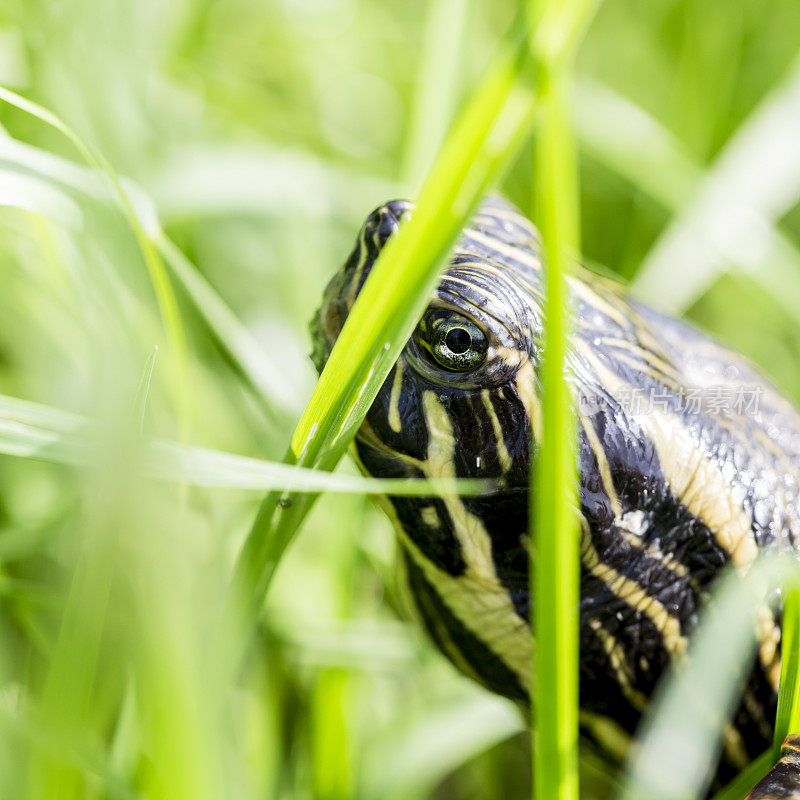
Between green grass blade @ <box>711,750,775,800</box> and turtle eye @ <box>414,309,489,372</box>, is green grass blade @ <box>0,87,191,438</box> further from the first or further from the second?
green grass blade @ <box>711,750,775,800</box>

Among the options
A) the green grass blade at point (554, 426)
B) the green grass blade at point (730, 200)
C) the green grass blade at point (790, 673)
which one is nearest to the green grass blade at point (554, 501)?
the green grass blade at point (554, 426)

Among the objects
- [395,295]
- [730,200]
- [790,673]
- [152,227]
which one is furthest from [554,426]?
[730,200]

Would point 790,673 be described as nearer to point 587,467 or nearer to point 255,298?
point 587,467

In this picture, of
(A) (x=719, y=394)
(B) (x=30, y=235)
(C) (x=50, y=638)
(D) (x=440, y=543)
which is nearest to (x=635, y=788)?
(D) (x=440, y=543)

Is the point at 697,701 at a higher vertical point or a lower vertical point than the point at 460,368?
lower

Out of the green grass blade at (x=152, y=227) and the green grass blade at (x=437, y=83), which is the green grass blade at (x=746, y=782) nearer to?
the green grass blade at (x=152, y=227)

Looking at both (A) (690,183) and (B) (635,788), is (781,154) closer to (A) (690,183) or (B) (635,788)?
(A) (690,183)

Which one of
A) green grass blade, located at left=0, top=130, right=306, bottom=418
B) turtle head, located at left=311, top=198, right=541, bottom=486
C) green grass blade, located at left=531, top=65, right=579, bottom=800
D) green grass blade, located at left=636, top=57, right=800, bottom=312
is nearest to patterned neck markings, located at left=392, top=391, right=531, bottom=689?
turtle head, located at left=311, top=198, right=541, bottom=486
